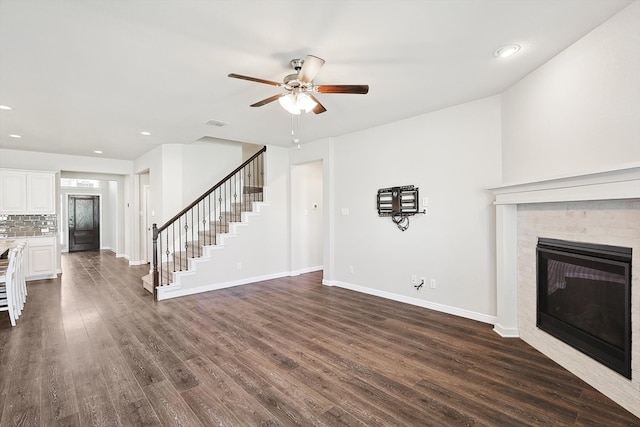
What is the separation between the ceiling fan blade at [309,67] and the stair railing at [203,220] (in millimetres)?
3612

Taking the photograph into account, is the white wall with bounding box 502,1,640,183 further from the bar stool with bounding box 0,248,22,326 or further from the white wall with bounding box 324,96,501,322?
the bar stool with bounding box 0,248,22,326

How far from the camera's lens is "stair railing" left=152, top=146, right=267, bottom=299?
17.9 feet

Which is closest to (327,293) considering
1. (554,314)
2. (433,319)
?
(433,319)

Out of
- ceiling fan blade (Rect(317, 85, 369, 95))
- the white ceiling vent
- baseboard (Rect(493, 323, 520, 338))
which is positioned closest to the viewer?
ceiling fan blade (Rect(317, 85, 369, 95))

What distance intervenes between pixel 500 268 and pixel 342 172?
9.64 feet

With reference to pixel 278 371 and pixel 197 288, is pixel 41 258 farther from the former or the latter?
pixel 278 371

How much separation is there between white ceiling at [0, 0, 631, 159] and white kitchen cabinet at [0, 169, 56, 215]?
99.0 inches


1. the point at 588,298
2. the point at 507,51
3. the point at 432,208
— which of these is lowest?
the point at 588,298

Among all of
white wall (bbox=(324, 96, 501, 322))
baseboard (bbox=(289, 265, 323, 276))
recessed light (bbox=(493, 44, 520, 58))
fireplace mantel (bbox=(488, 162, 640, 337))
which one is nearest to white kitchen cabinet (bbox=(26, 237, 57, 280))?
baseboard (bbox=(289, 265, 323, 276))

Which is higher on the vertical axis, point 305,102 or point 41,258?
point 305,102

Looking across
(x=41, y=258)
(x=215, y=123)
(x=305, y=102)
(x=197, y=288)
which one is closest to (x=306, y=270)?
(x=197, y=288)

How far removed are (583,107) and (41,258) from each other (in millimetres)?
8966

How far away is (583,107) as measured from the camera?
240 centimetres

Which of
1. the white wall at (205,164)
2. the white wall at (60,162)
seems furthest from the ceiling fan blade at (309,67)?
the white wall at (60,162)
